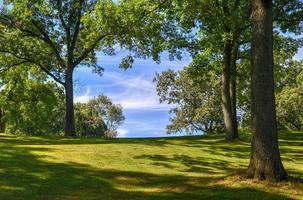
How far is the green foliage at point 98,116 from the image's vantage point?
95.8 metres

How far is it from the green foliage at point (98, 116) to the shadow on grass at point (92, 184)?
76145 mm

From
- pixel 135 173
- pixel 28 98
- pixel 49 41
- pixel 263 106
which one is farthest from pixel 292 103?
pixel 263 106

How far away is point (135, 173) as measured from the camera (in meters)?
18.1

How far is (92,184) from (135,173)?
2.62 meters

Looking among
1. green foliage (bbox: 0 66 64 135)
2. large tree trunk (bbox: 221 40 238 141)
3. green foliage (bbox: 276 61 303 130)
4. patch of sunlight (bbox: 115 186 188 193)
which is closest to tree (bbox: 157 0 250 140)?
large tree trunk (bbox: 221 40 238 141)

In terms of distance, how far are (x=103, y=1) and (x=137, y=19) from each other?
332 cm

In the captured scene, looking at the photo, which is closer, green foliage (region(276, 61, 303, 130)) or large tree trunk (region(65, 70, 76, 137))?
large tree trunk (region(65, 70, 76, 137))

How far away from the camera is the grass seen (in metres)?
13.9

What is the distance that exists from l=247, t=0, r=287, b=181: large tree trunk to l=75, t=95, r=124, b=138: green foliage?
80.4 m

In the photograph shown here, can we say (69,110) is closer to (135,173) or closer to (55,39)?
(55,39)

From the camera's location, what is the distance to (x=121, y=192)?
14836 millimetres

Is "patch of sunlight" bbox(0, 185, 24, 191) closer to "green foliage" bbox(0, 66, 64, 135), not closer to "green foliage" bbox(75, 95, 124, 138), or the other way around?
"green foliage" bbox(0, 66, 64, 135)

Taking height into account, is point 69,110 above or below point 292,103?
below

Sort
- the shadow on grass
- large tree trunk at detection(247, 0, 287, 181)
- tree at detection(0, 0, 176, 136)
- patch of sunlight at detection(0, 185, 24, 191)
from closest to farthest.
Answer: the shadow on grass
patch of sunlight at detection(0, 185, 24, 191)
large tree trunk at detection(247, 0, 287, 181)
tree at detection(0, 0, 176, 136)
